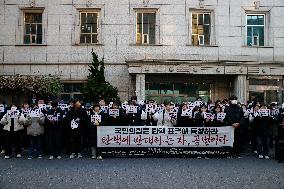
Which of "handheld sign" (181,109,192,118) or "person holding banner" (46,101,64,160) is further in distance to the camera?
"handheld sign" (181,109,192,118)

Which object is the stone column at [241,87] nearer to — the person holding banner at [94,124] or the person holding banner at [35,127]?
the person holding banner at [94,124]

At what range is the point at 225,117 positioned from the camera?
1773 cm

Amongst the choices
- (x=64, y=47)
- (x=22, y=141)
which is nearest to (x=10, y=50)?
(x=64, y=47)

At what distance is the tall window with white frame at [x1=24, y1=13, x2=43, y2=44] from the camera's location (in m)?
28.1

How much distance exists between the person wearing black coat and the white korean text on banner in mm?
798

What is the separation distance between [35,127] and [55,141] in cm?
88

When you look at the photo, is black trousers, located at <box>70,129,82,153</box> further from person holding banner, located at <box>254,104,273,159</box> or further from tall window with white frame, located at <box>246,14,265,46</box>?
tall window with white frame, located at <box>246,14,265,46</box>

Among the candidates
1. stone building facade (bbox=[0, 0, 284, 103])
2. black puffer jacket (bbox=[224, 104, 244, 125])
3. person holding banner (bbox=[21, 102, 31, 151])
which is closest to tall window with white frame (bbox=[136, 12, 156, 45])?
stone building facade (bbox=[0, 0, 284, 103])

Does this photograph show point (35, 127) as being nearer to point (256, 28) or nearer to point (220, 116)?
point (220, 116)

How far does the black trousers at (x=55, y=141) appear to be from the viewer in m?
17.3

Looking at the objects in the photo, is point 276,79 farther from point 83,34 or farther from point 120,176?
point 120,176

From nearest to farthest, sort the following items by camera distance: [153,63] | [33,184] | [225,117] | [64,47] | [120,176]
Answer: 1. [33,184]
2. [120,176]
3. [225,117]
4. [153,63]
5. [64,47]

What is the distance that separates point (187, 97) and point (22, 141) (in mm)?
12287

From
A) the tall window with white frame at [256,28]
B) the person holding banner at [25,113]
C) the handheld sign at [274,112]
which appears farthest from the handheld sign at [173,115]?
the tall window with white frame at [256,28]
